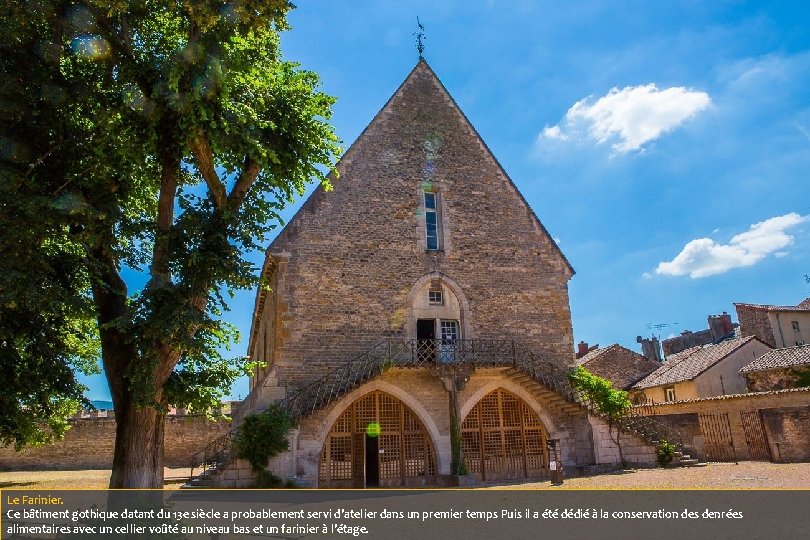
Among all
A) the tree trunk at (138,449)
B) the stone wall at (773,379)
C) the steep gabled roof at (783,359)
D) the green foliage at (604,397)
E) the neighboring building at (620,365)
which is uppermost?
the neighboring building at (620,365)

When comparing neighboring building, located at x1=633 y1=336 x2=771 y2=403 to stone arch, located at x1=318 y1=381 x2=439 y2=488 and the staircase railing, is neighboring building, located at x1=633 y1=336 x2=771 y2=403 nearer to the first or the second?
the staircase railing

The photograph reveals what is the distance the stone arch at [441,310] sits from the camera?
61.3 ft

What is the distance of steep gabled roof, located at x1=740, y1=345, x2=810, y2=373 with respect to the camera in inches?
923

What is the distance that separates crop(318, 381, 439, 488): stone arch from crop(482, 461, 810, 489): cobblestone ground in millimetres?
2840

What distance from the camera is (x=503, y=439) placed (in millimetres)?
18469

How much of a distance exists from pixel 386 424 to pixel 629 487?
7046 mm

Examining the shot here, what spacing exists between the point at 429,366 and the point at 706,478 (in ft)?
25.2

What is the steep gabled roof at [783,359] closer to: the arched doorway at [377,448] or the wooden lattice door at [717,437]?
the wooden lattice door at [717,437]

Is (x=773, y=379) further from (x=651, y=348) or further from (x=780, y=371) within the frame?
(x=651, y=348)

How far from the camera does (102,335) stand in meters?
9.79

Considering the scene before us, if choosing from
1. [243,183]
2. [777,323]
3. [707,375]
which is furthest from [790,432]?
[777,323]

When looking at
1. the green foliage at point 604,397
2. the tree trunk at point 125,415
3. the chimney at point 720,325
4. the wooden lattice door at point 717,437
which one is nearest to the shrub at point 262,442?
the tree trunk at point 125,415

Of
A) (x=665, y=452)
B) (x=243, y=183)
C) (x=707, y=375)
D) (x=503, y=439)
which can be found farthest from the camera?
(x=707, y=375)

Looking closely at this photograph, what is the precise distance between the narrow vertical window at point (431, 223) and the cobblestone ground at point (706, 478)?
26.8 feet
